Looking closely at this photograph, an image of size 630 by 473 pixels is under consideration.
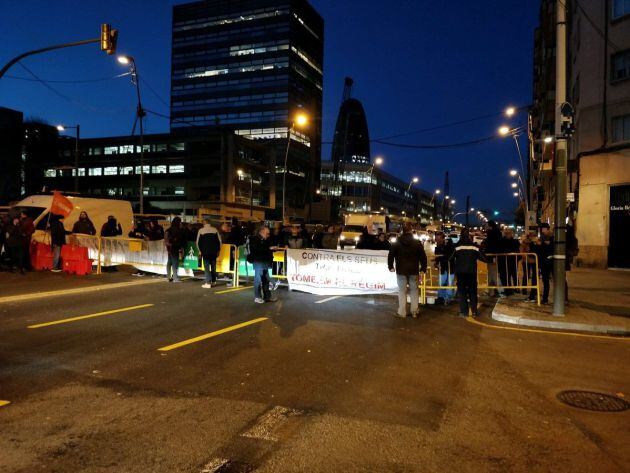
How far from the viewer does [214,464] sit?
3.77 m

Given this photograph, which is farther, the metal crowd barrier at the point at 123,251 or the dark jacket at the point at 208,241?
the metal crowd barrier at the point at 123,251

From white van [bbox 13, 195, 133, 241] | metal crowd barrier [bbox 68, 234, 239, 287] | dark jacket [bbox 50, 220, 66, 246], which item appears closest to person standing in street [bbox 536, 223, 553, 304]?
metal crowd barrier [bbox 68, 234, 239, 287]

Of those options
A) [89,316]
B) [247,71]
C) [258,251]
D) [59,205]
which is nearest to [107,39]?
[59,205]

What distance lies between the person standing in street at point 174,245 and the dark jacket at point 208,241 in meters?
1.05

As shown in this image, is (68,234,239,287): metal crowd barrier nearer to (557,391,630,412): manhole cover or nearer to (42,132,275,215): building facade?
(557,391,630,412): manhole cover

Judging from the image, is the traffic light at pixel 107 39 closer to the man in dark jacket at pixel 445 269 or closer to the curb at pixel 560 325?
the man in dark jacket at pixel 445 269

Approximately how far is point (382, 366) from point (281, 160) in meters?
90.8

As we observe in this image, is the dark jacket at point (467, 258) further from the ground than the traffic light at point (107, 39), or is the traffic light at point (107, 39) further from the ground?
the traffic light at point (107, 39)

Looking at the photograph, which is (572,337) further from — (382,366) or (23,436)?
(23,436)

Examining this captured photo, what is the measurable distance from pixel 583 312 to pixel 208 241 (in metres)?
9.25

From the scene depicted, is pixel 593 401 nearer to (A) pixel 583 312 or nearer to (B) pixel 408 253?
(B) pixel 408 253

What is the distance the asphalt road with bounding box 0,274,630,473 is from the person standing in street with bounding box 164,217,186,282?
5163 mm

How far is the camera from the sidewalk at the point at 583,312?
958 cm

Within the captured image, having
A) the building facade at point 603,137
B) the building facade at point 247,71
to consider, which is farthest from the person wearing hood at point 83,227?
the building facade at point 247,71
